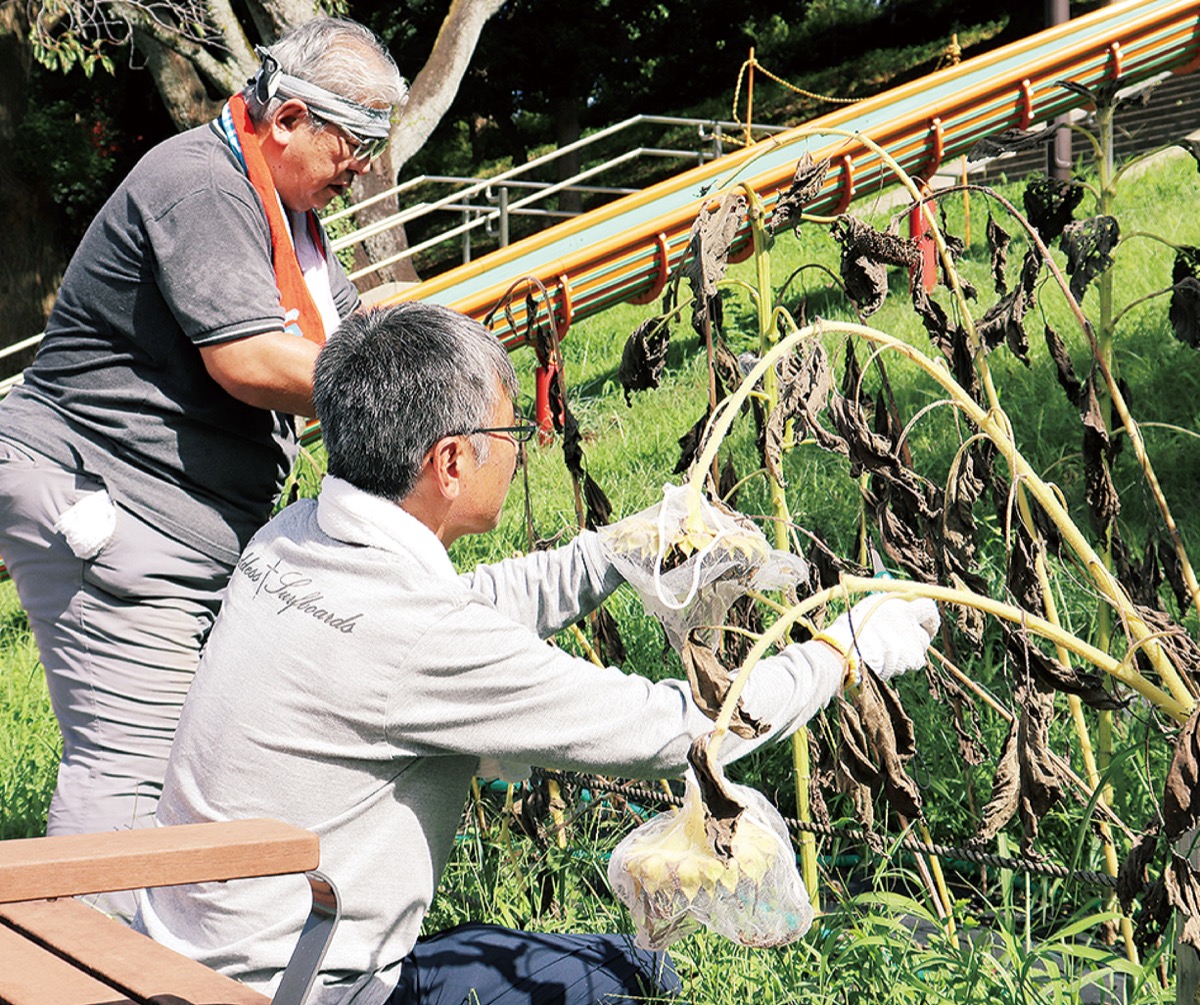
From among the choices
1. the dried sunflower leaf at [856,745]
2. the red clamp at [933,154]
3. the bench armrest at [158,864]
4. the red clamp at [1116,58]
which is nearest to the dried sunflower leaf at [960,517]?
the dried sunflower leaf at [856,745]

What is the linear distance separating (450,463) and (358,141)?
0.96 meters

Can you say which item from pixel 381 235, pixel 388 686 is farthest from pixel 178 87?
pixel 388 686

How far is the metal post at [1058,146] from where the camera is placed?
652cm

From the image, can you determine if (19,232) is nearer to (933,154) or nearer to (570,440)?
(933,154)

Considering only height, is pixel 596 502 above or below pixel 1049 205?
below

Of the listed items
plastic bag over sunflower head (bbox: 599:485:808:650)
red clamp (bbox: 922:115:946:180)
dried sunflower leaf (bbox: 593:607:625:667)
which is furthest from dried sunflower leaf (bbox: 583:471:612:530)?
red clamp (bbox: 922:115:946:180)

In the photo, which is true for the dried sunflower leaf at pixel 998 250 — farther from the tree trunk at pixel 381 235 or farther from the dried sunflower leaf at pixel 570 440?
the tree trunk at pixel 381 235

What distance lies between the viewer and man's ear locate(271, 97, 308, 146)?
8.66 ft

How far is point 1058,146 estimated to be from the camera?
7.35 meters

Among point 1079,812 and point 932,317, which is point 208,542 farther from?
point 1079,812

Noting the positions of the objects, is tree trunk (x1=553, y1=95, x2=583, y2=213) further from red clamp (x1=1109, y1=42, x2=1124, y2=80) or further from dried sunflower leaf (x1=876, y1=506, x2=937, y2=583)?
dried sunflower leaf (x1=876, y1=506, x2=937, y2=583)

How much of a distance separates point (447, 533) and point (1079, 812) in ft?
5.58

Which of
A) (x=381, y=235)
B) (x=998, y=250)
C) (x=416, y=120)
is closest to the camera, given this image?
(x=998, y=250)

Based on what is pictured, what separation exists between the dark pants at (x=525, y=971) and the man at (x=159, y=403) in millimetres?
805
